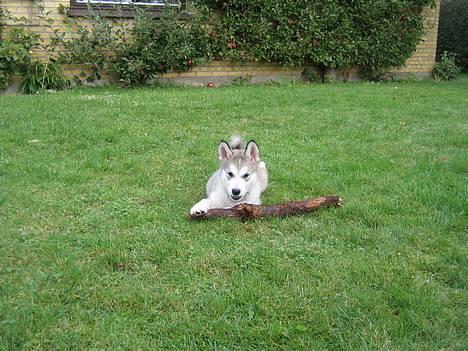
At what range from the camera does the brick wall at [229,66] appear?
9070 millimetres

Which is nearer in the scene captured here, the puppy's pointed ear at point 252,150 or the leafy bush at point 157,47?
the puppy's pointed ear at point 252,150

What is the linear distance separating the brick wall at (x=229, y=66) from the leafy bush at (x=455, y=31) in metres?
2.78

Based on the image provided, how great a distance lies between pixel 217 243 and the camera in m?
3.38

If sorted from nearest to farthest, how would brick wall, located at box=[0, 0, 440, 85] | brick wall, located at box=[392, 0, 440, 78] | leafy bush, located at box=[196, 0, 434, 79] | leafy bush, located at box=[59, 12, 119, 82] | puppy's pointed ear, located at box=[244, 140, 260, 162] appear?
puppy's pointed ear, located at box=[244, 140, 260, 162], brick wall, located at box=[0, 0, 440, 85], leafy bush, located at box=[59, 12, 119, 82], leafy bush, located at box=[196, 0, 434, 79], brick wall, located at box=[392, 0, 440, 78]

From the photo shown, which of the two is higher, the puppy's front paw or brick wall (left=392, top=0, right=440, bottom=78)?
brick wall (left=392, top=0, right=440, bottom=78)

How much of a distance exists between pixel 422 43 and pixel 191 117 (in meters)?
9.18

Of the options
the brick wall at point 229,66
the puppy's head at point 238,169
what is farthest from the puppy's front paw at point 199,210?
the brick wall at point 229,66

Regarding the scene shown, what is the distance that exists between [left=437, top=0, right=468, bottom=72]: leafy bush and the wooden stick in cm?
1426

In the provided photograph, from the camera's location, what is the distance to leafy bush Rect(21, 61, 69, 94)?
8.76 meters

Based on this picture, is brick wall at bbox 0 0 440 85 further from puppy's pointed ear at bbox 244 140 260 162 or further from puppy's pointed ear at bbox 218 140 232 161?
puppy's pointed ear at bbox 244 140 260 162

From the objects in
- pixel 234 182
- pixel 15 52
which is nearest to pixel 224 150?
pixel 234 182

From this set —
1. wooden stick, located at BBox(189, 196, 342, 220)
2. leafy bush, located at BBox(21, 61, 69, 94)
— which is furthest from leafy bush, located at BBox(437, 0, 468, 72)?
wooden stick, located at BBox(189, 196, 342, 220)

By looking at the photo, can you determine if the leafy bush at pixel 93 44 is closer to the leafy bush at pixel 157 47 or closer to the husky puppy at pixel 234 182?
the leafy bush at pixel 157 47

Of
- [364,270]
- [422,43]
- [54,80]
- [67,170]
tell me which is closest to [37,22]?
[54,80]
